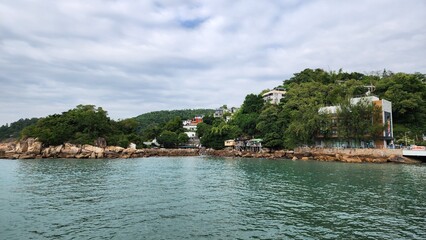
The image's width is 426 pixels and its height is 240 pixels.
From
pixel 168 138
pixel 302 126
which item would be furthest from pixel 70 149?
pixel 302 126

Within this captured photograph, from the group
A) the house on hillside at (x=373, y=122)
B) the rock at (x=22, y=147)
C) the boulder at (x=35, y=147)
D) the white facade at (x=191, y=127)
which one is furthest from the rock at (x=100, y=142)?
the house on hillside at (x=373, y=122)

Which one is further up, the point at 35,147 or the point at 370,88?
the point at 370,88

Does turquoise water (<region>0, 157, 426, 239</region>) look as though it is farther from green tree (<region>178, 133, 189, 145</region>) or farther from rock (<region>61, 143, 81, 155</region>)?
green tree (<region>178, 133, 189, 145</region>)

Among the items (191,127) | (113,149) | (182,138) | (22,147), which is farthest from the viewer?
(191,127)

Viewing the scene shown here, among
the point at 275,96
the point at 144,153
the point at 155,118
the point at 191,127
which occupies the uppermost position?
the point at 275,96

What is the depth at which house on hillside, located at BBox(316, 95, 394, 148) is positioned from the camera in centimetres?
5384

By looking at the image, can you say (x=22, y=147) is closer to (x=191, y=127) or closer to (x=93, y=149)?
(x=93, y=149)

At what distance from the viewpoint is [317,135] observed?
200 ft

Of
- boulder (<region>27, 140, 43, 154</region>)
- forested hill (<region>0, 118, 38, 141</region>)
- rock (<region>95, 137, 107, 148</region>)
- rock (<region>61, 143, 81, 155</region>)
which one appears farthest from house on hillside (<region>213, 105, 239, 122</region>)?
forested hill (<region>0, 118, 38, 141</region>)

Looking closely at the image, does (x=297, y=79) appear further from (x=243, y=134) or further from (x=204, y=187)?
(x=204, y=187)

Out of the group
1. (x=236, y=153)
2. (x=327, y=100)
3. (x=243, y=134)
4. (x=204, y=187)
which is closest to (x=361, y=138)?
(x=327, y=100)

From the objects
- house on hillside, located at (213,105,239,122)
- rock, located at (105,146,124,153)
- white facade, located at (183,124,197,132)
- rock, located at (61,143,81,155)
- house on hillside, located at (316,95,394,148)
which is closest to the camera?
house on hillside, located at (316,95,394,148)

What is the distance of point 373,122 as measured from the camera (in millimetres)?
53938

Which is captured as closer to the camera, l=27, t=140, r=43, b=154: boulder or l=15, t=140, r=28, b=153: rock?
l=27, t=140, r=43, b=154: boulder
